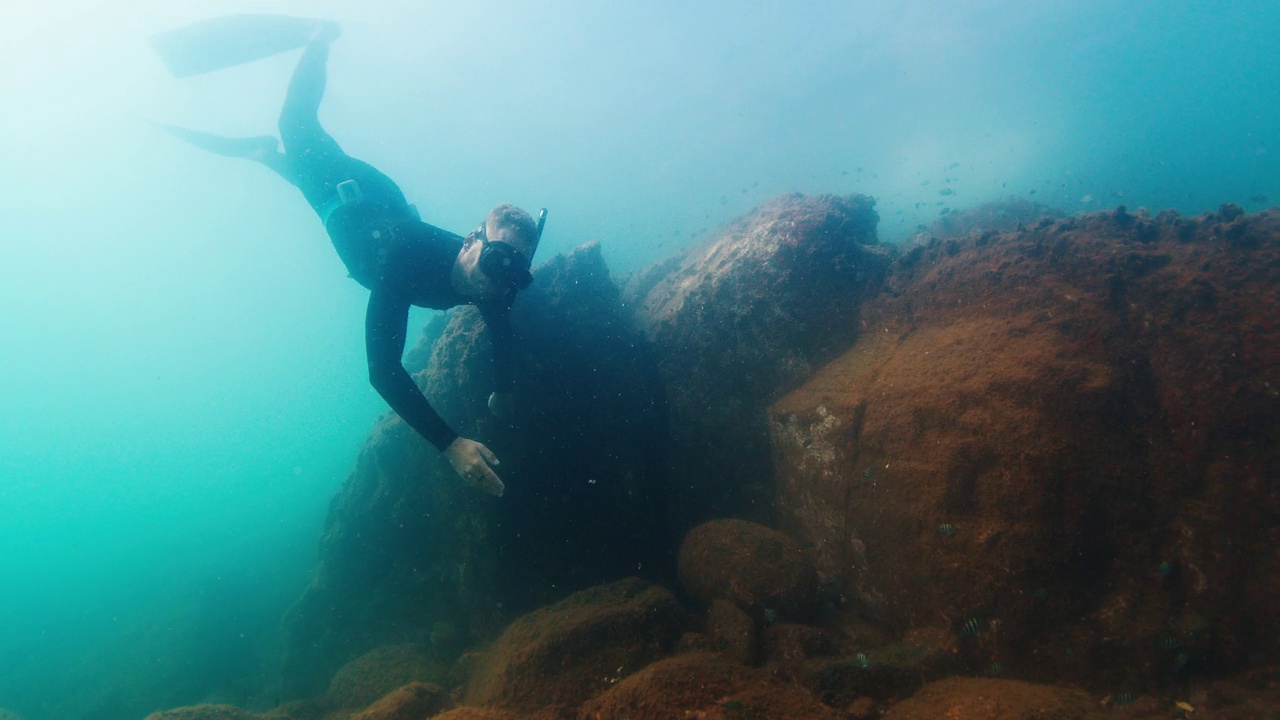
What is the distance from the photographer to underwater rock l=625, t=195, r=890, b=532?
6.80m

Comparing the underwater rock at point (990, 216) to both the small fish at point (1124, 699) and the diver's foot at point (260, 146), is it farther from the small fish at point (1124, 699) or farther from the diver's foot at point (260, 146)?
the diver's foot at point (260, 146)

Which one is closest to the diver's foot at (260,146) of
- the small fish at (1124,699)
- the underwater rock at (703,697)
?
the underwater rock at (703,697)

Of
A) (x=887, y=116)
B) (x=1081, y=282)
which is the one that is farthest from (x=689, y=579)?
(x=887, y=116)

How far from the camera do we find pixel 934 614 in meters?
4.18

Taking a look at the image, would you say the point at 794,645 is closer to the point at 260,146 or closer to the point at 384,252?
the point at 384,252

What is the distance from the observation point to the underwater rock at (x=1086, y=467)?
3531mm

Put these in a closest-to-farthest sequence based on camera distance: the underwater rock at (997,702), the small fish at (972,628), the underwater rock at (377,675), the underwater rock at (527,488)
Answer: the underwater rock at (997,702) < the small fish at (972,628) < the underwater rock at (377,675) < the underwater rock at (527,488)

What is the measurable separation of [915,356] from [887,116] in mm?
75064

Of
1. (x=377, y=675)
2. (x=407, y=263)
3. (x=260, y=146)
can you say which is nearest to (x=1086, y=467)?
(x=407, y=263)

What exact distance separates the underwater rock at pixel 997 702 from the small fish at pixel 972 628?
0.43 meters

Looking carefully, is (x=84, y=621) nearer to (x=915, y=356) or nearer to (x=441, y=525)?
(x=441, y=525)

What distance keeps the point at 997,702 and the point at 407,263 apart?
6.34m

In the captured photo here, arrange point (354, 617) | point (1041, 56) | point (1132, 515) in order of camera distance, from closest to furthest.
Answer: point (1132, 515), point (354, 617), point (1041, 56)

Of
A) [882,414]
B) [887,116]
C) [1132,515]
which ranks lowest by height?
[1132,515]
